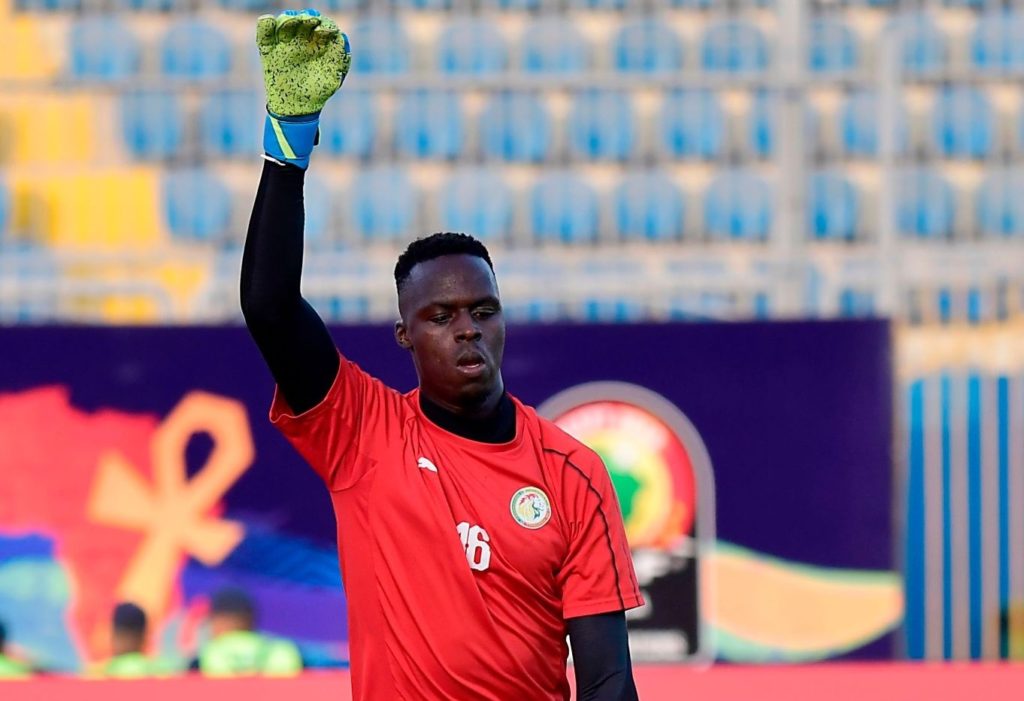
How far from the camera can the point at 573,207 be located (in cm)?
1100

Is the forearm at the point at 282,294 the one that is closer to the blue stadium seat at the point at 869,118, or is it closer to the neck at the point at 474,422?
the neck at the point at 474,422

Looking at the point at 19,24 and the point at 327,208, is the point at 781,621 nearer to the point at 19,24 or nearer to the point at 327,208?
the point at 327,208

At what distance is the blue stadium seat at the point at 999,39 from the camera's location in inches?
420

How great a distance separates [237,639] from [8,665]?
30.6 inches

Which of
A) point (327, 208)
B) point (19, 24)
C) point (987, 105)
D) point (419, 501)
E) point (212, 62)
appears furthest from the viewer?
point (212, 62)

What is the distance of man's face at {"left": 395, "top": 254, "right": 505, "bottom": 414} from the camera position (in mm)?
2617

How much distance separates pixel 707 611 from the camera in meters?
6.09

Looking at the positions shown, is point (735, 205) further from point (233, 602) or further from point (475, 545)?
point (475, 545)

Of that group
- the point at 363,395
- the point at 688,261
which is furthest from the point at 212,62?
the point at 363,395

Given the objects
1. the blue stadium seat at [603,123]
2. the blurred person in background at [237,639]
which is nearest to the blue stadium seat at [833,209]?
the blue stadium seat at [603,123]

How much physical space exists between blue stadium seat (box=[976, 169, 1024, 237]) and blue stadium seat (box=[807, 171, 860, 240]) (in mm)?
1583

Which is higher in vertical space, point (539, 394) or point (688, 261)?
point (688, 261)

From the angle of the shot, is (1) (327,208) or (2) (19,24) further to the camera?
(2) (19,24)

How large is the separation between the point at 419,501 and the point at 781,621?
3.80 m
